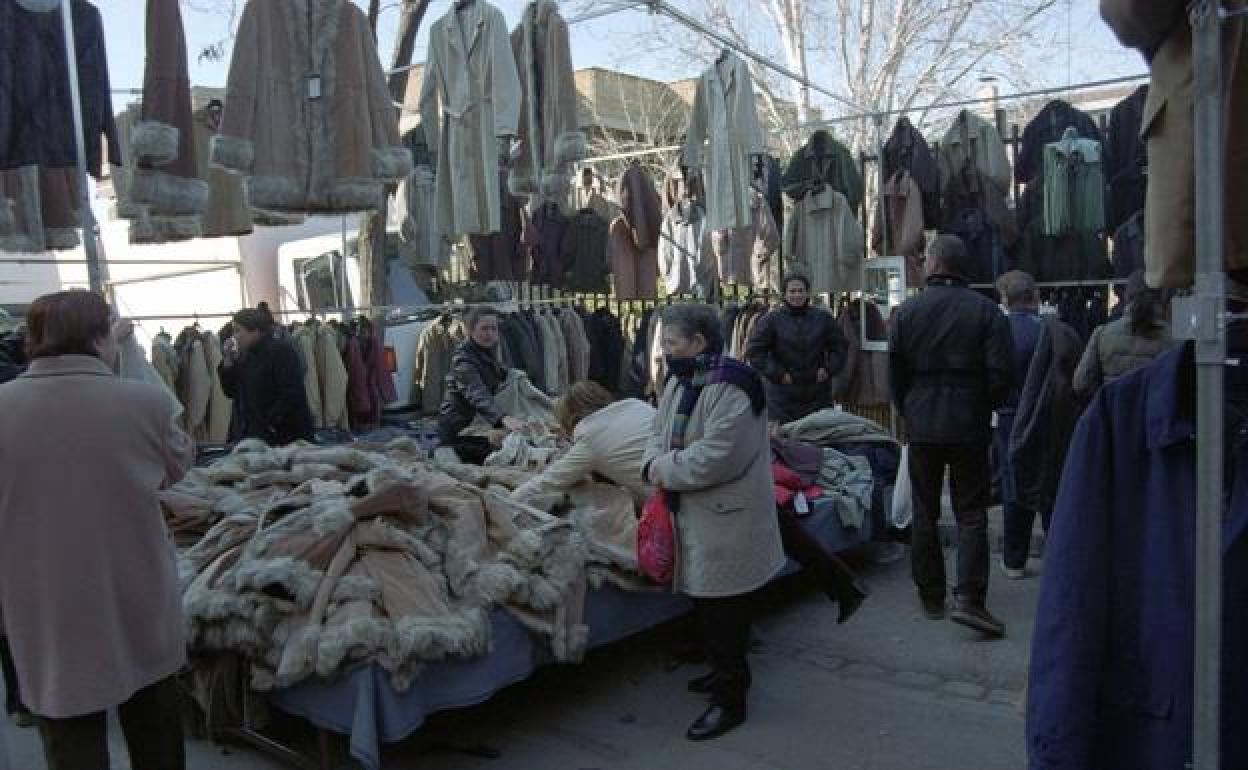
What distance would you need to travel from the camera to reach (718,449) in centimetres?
403

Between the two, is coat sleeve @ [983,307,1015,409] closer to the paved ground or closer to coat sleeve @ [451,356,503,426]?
the paved ground

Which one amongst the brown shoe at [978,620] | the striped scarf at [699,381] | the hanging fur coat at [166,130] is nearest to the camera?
the striped scarf at [699,381]

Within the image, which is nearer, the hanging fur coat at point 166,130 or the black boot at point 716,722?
the black boot at point 716,722

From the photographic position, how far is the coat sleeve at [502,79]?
7.08m

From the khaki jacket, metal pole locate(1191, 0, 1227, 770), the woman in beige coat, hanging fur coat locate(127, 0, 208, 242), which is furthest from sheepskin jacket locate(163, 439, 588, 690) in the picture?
the khaki jacket

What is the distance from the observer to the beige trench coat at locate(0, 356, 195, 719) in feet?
9.18

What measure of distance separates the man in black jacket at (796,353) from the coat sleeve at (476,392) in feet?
6.84

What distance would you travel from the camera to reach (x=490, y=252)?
33.0 feet

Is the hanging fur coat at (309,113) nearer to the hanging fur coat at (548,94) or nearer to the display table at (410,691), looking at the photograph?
the hanging fur coat at (548,94)

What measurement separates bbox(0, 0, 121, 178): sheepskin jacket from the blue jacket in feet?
16.7

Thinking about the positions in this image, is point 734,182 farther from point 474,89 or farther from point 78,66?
point 78,66

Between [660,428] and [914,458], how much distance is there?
1.68 meters

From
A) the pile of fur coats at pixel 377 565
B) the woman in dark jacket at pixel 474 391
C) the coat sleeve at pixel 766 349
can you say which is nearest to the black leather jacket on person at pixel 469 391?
the woman in dark jacket at pixel 474 391

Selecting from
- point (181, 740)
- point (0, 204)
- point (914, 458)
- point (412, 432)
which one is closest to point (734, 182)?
point (412, 432)
